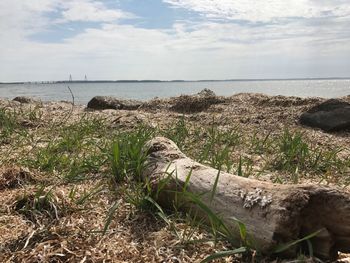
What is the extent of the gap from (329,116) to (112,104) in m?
6.54

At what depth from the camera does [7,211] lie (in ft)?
9.10

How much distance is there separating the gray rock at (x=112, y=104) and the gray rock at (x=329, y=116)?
5.36 m

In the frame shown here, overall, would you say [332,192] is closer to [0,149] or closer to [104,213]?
[104,213]

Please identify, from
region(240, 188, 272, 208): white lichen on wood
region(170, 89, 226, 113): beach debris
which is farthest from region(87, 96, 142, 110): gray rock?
region(240, 188, 272, 208): white lichen on wood

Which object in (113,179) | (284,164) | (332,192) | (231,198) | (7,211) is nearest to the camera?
(332,192)

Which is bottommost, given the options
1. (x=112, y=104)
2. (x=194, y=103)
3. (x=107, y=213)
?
(x=107, y=213)

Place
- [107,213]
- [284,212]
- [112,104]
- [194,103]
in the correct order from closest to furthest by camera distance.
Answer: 1. [284,212]
2. [107,213]
3. [194,103]
4. [112,104]

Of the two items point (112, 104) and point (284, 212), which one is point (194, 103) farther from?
point (284, 212)

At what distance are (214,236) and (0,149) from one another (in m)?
3.40

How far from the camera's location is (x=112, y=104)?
12.2 meters

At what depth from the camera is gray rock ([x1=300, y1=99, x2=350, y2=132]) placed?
783 centimetres

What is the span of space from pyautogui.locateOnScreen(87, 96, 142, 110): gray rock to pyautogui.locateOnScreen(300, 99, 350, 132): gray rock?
5.36 meters

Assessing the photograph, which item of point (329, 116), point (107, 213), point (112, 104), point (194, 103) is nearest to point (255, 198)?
point (107, 213)

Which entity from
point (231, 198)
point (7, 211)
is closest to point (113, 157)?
point (7, 211)
